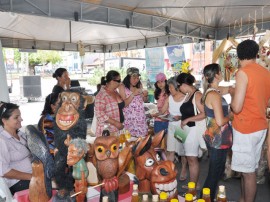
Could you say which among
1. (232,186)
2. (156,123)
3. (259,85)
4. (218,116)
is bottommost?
(232,186)

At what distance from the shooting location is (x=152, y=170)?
1.20 meters

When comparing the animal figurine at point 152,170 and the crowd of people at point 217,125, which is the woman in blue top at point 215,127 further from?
the animal figurine at point 152,170

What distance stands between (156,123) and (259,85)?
1.59m

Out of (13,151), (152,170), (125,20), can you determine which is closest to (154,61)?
(125,20)

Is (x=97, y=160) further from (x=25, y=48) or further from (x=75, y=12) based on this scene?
(x=25, y=48)

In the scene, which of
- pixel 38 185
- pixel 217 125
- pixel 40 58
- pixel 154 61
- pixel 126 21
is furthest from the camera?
pixel 40 58

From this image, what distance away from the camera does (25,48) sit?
21.6ft

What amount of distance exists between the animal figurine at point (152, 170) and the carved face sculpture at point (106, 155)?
17 cm

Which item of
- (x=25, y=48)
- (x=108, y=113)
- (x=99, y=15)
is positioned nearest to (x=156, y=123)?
(x=108, y=113)

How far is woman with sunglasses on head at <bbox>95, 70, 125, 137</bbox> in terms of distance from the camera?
7.05 feet

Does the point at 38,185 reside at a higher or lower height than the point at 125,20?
lower

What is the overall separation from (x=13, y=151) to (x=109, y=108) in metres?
0.86

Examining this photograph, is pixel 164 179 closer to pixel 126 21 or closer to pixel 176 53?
pixel 126 21

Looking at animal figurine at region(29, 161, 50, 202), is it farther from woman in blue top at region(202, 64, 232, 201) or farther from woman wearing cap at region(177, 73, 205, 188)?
woman wearing cap at region(177, 73, 205, 188)
